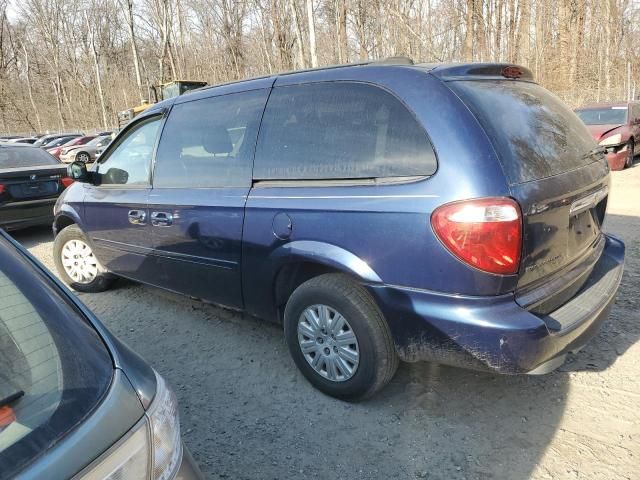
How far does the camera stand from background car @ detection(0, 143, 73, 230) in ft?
22.6

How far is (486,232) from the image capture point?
2.18 metres

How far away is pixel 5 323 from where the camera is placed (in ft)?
4.54

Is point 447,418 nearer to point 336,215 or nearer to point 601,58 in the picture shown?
point 336,215

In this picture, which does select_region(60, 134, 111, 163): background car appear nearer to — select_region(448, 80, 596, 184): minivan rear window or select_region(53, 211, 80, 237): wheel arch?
select_region(53, 211, 80, 237): wheel arch

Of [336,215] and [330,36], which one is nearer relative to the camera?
[336,215]

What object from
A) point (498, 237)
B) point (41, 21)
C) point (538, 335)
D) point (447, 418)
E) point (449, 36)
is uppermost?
point (41, 21)

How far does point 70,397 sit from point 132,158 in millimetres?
3209

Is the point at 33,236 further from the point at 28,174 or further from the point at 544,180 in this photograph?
the point at 544,180

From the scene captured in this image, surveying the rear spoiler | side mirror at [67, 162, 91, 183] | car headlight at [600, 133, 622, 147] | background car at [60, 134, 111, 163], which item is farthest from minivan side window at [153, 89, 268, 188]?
background car at [60, 134, 111, 163]

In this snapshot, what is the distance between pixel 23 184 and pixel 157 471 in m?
7.09

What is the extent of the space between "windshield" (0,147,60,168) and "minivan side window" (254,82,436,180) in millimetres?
6119

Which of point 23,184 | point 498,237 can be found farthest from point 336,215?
point 23,184

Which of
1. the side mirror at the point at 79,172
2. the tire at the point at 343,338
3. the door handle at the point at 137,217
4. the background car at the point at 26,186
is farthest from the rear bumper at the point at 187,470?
the background car at the point at 26,186

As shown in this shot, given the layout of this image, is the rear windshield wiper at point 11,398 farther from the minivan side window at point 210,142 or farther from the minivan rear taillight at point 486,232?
the minivan side window at point 210,142
